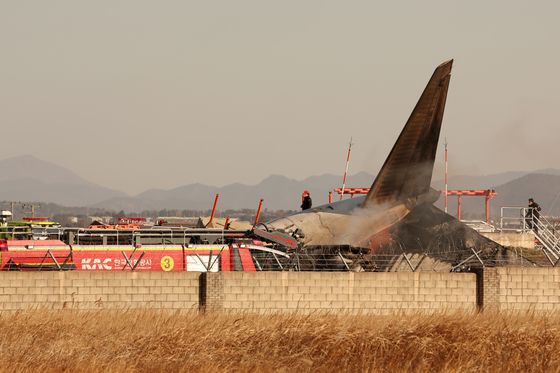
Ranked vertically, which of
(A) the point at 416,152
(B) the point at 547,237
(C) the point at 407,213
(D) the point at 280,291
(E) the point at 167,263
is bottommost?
(D) the point at 280,291

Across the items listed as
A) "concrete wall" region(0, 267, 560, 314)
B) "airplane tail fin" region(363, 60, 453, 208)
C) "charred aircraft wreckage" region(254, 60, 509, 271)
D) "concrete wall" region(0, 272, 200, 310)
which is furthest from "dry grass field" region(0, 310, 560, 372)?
"airplane tail fin" region(363, 60, 453, 208)

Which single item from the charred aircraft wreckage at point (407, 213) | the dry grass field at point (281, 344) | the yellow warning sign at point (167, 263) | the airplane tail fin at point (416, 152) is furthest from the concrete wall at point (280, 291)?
the airplane tail fin at point (416, 152)

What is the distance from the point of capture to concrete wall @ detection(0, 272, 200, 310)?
41.8m

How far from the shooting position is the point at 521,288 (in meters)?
43.8

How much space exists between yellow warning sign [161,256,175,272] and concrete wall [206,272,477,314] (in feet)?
24.9

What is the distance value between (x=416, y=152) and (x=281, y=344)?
2710 cm

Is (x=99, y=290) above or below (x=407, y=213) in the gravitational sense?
below

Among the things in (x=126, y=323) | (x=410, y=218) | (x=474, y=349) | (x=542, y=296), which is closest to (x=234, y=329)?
(x=126, y=323)

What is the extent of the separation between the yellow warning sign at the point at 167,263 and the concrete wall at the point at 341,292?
7.58 meters

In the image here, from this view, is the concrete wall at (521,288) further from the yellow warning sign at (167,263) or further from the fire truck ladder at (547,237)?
the yellow warning sign at (167,263)

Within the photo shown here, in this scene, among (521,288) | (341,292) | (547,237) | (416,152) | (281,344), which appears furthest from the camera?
(547,237)

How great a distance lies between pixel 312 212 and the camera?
5497 cm

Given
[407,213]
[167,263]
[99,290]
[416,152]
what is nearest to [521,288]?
[407,213]

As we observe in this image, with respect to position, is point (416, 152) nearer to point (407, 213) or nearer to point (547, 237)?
point (407, 213)
